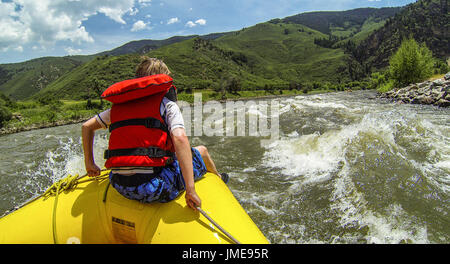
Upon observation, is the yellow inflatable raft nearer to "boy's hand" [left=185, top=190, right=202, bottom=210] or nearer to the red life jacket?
"boy's hand" [left=185, top=190, right=202, bottom=210]

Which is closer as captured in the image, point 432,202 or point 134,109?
point 134,109

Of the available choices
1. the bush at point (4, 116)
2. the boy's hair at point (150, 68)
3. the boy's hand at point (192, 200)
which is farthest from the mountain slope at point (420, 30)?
the bush at point (4, 116)

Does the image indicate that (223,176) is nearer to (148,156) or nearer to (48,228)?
(148,156)

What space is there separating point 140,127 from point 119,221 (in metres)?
1.09

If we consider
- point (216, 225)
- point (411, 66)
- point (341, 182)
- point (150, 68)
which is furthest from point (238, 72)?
point (216, 225)

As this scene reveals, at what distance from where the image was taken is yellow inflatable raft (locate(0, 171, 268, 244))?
7.06ft

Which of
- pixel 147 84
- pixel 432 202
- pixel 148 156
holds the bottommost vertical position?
pixel 432 202

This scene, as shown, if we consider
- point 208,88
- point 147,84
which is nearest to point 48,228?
point 147,84

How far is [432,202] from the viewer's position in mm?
4098

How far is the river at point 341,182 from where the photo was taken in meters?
3.76

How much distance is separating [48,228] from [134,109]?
1.65 metres

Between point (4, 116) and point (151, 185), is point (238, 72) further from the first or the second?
point (151, 185)

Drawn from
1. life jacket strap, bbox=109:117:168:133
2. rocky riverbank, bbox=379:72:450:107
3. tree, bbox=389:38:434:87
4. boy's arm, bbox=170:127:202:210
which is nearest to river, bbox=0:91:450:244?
boy's arm, bbox=170:127:202:210

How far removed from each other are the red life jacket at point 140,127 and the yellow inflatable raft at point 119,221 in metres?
0.52
